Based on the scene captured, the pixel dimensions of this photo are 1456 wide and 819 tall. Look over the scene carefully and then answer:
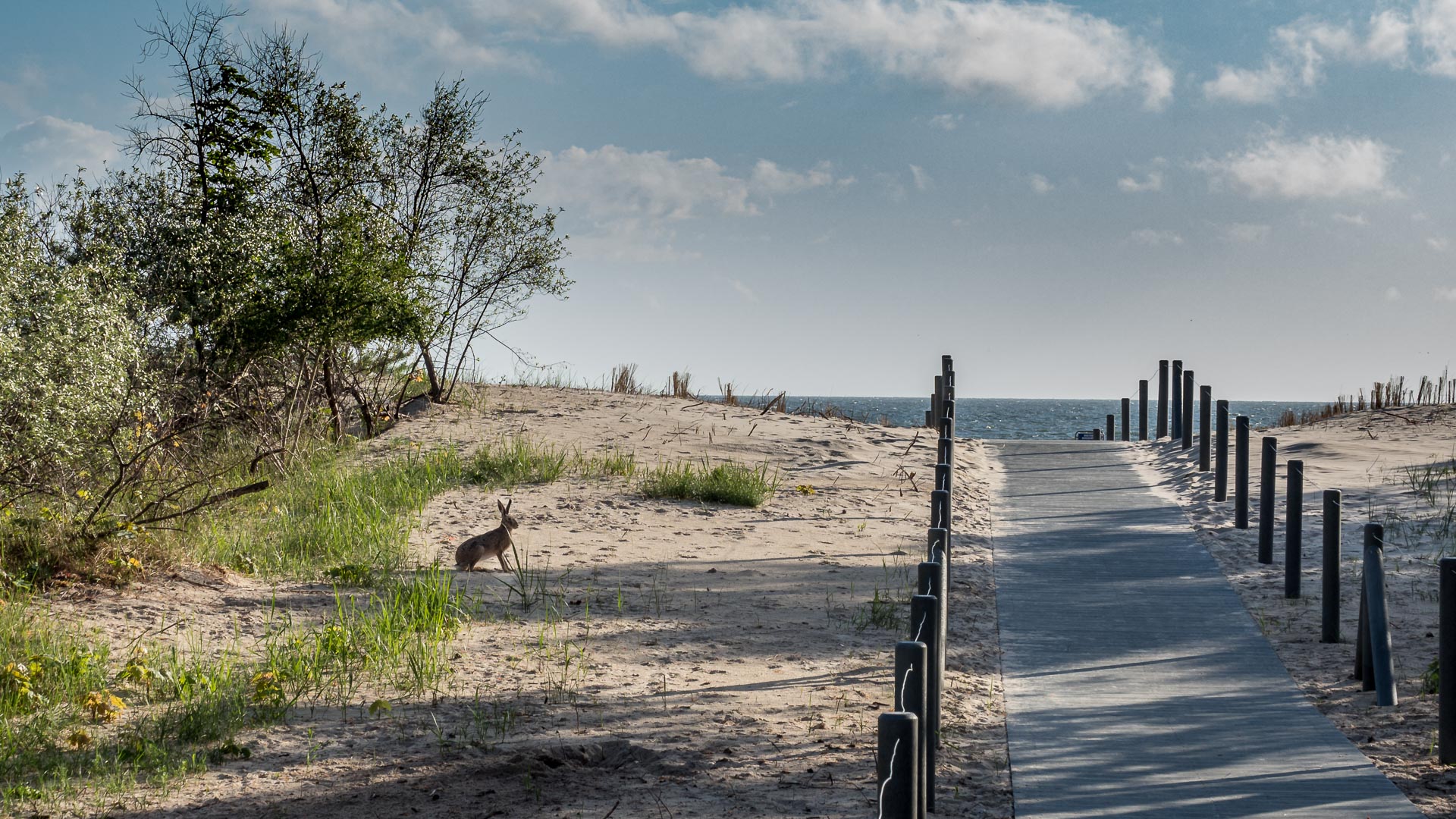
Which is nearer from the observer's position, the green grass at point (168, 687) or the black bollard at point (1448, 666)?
the green grass at point (168, 687)

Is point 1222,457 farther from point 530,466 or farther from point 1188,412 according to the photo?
point 530,466

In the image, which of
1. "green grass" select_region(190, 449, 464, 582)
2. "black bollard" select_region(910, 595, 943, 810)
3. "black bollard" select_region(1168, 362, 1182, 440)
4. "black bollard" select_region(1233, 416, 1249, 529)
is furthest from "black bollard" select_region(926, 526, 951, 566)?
"black bollard" select_region(1168, 362, 1182, 440)

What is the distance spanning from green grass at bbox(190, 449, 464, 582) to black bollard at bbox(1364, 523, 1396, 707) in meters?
6.70

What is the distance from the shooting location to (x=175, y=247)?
13.4 meters

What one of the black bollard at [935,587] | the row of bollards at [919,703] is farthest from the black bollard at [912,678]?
the black bollard at [935,587]

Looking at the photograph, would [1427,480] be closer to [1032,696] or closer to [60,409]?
[1032,696]

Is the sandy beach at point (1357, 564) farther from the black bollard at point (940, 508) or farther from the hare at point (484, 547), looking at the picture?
the hare at point (484, 547)

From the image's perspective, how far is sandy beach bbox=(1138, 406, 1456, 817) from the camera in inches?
231

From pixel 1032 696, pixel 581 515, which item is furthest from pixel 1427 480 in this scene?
pixel 581 515

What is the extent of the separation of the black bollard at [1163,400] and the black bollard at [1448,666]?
1340 centimetres

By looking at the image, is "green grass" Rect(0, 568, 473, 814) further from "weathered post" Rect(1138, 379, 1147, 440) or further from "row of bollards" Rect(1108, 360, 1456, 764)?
"weathered post" Rect(1138, 379, 1147, 440)

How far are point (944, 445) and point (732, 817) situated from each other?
6967mm

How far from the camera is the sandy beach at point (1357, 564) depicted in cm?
586

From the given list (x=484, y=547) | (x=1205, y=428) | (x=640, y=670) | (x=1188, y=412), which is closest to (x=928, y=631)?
(x=640, y=670)
